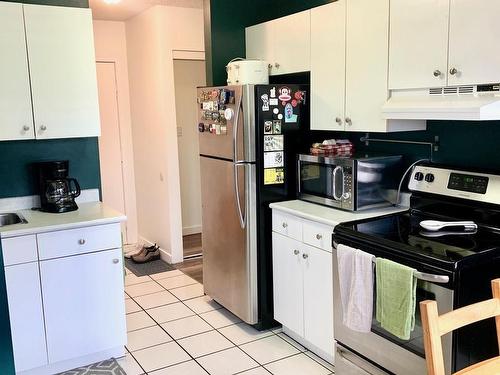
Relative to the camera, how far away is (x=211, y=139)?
3551mm

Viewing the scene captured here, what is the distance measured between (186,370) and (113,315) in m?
0.57

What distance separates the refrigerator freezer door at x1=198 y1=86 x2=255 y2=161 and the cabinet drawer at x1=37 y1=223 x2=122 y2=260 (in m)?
0.92

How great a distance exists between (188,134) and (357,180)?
325cm

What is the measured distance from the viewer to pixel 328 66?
10.1 ft

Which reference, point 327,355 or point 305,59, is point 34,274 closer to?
point 327,355

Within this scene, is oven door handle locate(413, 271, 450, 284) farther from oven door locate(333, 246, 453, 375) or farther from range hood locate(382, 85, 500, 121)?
range hood locate(382, 85, 500, 121)

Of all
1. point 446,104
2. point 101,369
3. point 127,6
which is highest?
point 127,6

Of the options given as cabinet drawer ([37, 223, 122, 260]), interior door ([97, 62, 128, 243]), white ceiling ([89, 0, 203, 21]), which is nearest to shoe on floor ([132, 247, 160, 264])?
interior door ([97, 62, 128, 243])

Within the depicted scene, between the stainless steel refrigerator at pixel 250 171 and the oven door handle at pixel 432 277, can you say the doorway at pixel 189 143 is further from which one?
the oven door handle at pixel 432 277

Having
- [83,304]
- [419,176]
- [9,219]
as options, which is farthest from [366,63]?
[9,219]

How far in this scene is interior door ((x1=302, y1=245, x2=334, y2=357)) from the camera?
277 centimetres

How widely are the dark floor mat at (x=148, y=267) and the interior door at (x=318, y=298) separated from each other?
2.12 meters

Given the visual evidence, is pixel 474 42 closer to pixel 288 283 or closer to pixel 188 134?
pixel 288 283

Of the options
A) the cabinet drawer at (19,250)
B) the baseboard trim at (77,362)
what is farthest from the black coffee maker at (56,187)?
the baseboard trim at (77,362)
